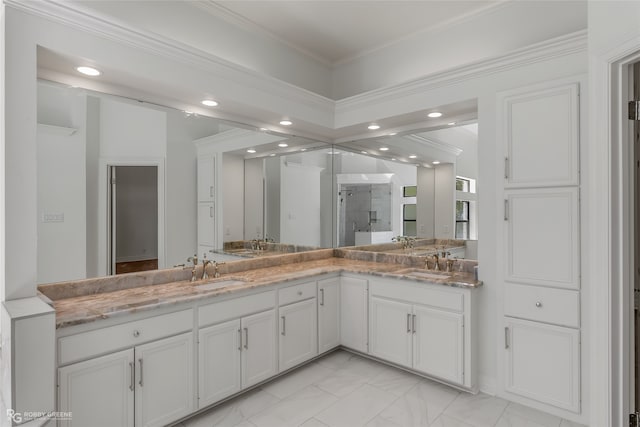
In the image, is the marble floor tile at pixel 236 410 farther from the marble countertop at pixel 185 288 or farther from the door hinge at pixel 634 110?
the door hinge at pixel 634 110

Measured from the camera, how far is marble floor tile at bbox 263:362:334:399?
9.20 ft

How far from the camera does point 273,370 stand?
2875 millimetres

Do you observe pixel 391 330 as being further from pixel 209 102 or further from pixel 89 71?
pixel 89 71

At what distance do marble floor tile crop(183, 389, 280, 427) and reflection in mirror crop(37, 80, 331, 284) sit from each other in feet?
3.77

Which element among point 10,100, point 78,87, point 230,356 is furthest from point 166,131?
point 230,356

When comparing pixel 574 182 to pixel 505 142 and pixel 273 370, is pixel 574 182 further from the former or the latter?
pixel 273 370

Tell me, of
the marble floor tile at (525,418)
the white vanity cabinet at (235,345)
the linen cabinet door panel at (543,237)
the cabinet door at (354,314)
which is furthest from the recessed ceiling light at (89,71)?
the marble floor tile at (525,418)

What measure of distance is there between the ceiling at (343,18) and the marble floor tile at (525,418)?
10.3ft

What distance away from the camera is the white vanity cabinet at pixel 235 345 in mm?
2420

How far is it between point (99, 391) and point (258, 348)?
1101mm

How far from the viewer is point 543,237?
2.48m

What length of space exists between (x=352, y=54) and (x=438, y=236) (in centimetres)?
218

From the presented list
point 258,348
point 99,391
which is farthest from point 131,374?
point 258,348

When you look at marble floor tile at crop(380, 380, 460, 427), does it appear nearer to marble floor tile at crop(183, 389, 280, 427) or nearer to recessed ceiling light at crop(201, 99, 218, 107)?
marble floor tile at crop(183, 389, 280, 427)
